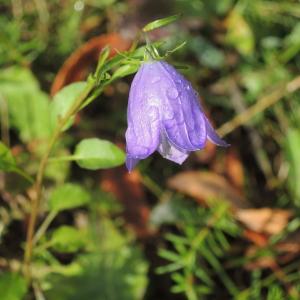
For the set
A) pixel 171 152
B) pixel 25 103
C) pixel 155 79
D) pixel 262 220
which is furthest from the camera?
pixel 25 103

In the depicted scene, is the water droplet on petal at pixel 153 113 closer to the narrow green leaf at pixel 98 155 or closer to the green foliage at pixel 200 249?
the narrow green leaf at pixel 98 155

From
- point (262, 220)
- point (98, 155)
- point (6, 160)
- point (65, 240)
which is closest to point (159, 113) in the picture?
point (98, 155)

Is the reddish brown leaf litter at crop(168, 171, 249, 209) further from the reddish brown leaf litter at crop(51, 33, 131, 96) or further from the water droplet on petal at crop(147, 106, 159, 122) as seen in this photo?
the water droplet on petal at crop(147, 106, 159, 122)

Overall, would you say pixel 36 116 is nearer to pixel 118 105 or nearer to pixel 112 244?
pixel 118 105

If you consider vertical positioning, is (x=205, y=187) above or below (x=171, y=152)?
below

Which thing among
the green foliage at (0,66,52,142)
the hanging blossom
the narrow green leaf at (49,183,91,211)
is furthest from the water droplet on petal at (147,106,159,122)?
the green foliage at (0,66,52,142)

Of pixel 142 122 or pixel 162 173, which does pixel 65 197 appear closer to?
pixel 142 122

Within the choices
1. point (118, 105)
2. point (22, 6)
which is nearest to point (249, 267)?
point (118, 105)
